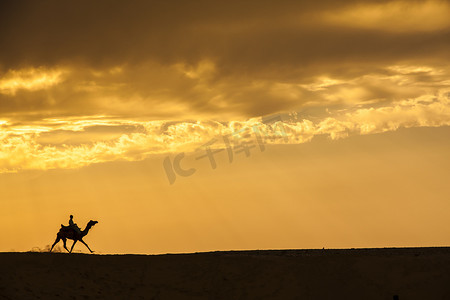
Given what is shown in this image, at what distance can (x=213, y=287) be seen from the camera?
122 feet

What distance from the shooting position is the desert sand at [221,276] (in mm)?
34878

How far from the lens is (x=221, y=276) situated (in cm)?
3825

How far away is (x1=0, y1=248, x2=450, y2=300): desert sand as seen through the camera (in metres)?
34.9

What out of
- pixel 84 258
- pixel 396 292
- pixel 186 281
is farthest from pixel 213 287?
pixel 396 292

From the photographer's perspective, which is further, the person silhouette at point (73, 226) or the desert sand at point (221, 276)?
the person silhouette at point (73, 226)

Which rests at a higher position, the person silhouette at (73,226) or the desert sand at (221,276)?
the person silhouette at (73,226)

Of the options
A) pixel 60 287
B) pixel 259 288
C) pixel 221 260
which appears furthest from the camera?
pixel 221 260

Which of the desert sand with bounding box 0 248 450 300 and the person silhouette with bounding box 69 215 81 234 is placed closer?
the desert sand with bounding box 0 248 450 300

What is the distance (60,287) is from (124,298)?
3378mm

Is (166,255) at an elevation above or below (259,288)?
above

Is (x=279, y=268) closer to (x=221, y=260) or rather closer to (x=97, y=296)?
(x=221, y=260)

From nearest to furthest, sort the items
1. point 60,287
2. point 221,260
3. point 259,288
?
1. point 60,287
2. point 259,288
3. point 221,260

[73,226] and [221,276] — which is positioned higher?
[73,226]

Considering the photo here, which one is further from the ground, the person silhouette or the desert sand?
the person silhouette
